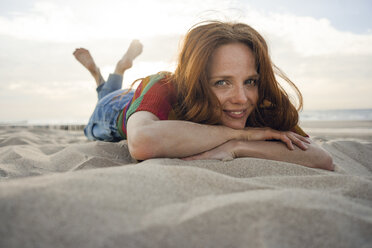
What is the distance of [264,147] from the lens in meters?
1.71

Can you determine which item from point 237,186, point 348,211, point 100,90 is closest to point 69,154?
point 237,186

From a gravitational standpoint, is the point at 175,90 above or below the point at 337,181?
above

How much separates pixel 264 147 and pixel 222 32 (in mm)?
904

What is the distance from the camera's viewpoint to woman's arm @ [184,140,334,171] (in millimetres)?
1651

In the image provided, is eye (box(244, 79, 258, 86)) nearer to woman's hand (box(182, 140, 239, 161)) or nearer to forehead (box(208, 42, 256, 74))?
forehead (box(208, 42, 256, 74))

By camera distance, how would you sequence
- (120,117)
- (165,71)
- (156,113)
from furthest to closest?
(120,117) < (165,71) < (156,113)

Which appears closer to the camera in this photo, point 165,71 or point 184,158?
point 184,158

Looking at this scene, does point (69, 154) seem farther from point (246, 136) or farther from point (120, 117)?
point (246, 136)

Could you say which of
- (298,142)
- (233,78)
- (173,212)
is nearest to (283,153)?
(298,142)

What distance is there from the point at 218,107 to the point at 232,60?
353mm

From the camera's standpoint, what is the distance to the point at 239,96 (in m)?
1.79

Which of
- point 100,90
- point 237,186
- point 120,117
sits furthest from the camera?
point 100,90

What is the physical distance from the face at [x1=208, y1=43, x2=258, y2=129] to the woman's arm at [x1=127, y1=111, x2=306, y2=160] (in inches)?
6.5

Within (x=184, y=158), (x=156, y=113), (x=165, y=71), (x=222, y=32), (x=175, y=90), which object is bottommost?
(x=184, y=158)
